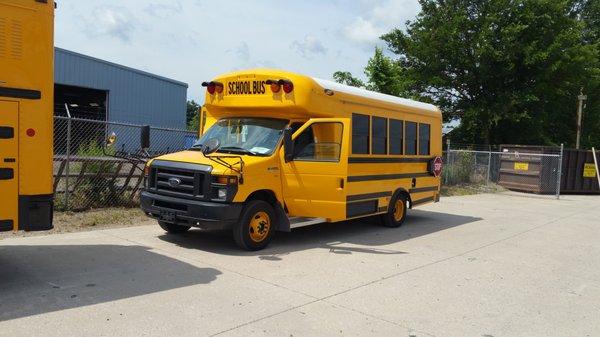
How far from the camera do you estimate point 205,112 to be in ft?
32.2

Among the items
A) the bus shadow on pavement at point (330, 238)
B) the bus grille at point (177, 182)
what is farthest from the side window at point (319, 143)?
the bus grille at point (177, 182)

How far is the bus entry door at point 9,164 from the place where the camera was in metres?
5.40

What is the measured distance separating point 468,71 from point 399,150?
75.7 feet

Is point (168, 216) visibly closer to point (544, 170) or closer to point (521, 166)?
point (544, 170)

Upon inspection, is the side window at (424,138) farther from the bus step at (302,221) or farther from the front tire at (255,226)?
the front tire at (255,226)

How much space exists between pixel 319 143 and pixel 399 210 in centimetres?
322

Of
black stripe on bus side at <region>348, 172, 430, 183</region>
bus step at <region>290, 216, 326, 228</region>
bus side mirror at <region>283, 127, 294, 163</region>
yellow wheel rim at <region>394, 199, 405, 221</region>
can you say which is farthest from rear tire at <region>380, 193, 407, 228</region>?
bus side mirror at <region>283, 127, 294, 163</region>

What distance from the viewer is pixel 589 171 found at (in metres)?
23.8

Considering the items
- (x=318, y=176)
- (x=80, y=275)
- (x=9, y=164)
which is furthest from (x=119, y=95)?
(x=9, y=164)

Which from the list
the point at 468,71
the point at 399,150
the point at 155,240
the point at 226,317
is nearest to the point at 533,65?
the point at 468,71

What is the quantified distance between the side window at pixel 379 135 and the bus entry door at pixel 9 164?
6023mm

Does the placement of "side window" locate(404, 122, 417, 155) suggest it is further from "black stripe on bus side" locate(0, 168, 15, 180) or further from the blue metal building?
the blue metal building

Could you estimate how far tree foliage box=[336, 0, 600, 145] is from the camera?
1188 inches

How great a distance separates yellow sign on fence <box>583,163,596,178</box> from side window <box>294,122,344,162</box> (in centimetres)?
1905
